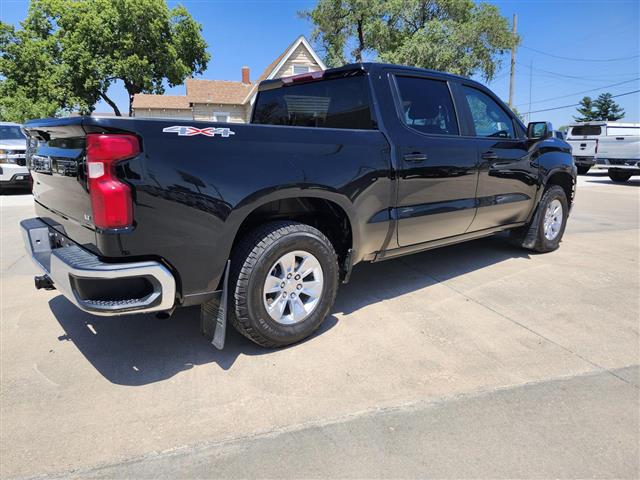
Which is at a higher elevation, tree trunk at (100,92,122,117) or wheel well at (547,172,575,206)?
tree trunk at (100,92,122,117)

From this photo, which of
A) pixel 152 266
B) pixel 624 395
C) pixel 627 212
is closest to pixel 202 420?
pixel 152 266

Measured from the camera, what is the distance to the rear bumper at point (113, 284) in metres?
2.29

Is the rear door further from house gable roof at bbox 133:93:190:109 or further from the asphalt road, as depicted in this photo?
house gable roof at bbox 133:93:190:109

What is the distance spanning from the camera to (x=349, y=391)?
264cm

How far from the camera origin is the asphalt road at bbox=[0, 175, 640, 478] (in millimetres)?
2090

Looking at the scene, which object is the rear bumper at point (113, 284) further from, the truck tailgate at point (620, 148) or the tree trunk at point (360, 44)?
the tree trunk at point (360, 44)

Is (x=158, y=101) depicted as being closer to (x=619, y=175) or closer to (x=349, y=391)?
(x=619, y=175)

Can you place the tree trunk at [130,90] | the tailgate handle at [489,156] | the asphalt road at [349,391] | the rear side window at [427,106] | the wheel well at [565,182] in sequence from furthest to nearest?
1. the tree trunk at [130,90]
2. the wheel well at [565,182]
3. the tailgate handle at [489,156]
4. the rear side window at [427,106]
5. the asphalt road at [349,391]

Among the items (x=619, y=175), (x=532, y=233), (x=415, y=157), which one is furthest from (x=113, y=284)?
(x=619, y=175)

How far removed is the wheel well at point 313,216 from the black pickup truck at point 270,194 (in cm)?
1

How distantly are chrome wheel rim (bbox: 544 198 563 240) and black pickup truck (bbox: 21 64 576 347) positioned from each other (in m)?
1.25

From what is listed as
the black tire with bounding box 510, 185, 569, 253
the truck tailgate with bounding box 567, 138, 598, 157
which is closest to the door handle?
the black tire with bounding box 510, 185, 569, 253

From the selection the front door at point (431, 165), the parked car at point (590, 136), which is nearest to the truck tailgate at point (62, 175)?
the front door at point (431, 165)

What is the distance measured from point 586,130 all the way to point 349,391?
19.1 meters
